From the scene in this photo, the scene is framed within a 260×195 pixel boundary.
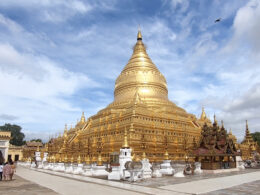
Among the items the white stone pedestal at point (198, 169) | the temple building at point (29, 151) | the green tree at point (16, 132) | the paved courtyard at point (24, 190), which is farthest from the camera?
the green tree at point (16, 132)

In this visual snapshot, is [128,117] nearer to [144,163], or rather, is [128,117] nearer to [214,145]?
[214,145]

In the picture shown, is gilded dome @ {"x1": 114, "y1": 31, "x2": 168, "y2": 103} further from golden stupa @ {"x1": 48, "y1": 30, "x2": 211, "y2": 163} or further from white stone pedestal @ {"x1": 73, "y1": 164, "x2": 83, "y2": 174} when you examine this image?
white stone pedestal @ {"x1": 73, "y1": 164, "x2": 83, "y2": 174}

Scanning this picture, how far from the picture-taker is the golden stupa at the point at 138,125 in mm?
28781

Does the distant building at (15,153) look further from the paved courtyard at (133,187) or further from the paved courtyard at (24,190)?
the paved courtyard at (24,190)

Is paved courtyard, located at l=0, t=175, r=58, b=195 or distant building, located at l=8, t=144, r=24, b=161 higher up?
paved courtyard, located at l=0, t=175, r=58, b=195

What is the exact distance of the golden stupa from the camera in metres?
28.8

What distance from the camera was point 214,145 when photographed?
2167 cm

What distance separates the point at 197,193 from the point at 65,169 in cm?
1587

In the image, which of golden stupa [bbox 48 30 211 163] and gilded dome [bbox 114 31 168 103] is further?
gilded dome [bbox 114 31 168 103]

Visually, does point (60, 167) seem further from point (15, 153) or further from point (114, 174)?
point (15, 153)

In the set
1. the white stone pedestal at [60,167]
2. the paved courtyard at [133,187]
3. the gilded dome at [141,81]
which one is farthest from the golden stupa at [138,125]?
the paved courtyard at [133,187]

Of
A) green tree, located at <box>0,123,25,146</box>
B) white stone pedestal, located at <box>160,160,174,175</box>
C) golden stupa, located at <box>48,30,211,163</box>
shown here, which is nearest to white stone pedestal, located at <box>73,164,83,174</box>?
golden stupa, located at <box>48,30,211,163</box>

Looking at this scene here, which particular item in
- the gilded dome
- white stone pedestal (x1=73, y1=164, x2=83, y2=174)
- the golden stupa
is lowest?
white stone pedestal (x1=73, y1=164, x2=83, y2=174)

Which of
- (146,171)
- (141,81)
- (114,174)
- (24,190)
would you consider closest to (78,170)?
(114,174)
